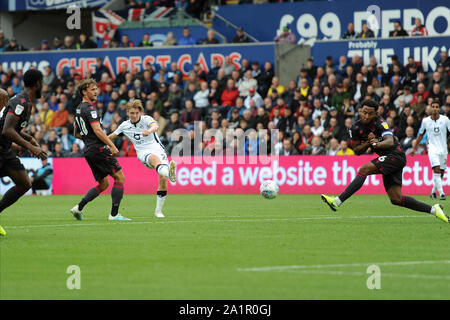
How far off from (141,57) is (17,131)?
902 inches

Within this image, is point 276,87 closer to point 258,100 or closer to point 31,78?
point 258,100

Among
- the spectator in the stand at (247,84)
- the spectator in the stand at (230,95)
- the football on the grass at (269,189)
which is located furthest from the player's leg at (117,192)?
the spectator in the stand at (247,84)

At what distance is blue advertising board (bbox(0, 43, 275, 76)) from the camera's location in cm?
3388

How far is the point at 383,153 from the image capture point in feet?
50.6

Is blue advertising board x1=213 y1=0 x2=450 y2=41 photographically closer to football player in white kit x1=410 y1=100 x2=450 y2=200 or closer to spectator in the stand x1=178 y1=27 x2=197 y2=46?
spectator in the stand x1=178 y1=27 x2=197 y2=46

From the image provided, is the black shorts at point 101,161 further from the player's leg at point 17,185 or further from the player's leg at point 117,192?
the player's leg at point 17,185

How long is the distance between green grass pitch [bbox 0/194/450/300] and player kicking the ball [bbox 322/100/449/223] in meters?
0.47

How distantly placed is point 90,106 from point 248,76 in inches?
629

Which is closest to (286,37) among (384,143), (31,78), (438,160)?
(438,160)

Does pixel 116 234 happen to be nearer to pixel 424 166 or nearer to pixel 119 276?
pixel 119 276

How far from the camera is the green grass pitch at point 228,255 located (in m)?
8.35

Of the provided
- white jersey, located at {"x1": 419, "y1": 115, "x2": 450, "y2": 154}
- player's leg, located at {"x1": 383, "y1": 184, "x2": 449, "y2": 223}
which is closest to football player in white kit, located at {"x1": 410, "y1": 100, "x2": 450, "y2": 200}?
white jersey, located at {"x1": 419, "y1": 115, "x2": 450, "y2": 154}

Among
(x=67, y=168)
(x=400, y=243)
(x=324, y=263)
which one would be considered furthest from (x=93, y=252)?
(x=67, y=168)
